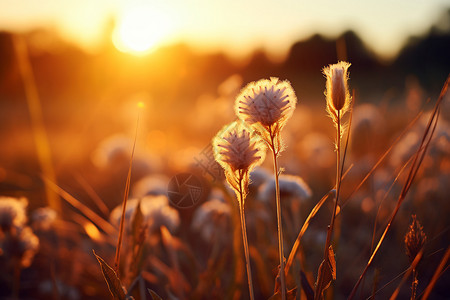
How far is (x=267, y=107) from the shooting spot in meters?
0.88

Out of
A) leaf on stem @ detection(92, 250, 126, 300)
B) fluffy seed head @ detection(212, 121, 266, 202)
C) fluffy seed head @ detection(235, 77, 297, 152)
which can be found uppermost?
fluffy seed head @ detection(235, 77, 297, 152)

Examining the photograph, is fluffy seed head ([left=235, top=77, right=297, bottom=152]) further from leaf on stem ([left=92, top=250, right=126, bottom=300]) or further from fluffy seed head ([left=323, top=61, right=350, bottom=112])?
leaf on stem ([left=92, top=250, right=126, bottom=300])

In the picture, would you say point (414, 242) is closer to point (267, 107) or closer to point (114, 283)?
point (267, 107)

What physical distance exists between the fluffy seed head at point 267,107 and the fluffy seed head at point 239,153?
3 centimetres

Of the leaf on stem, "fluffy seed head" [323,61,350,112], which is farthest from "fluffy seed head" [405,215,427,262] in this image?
the leaf on stem

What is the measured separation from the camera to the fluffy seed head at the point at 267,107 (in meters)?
0.89

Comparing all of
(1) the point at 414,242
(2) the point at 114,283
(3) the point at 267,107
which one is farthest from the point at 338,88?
(2) the point at 114,283

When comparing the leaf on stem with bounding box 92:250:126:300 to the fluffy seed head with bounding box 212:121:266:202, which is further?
the leaf on stem with bounding box 92:250:126:300

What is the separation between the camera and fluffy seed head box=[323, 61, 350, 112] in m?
0.84

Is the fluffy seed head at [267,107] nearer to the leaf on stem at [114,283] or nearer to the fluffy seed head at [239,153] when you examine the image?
the fluffy seed head at [239,153]

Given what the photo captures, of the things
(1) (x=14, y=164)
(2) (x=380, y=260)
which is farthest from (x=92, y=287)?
(1) (x=14, y=164)

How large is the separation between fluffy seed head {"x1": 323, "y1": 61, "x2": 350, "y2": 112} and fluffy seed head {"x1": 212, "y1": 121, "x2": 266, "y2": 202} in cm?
18

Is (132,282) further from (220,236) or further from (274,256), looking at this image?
(220,236)

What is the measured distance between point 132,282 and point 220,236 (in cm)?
97
